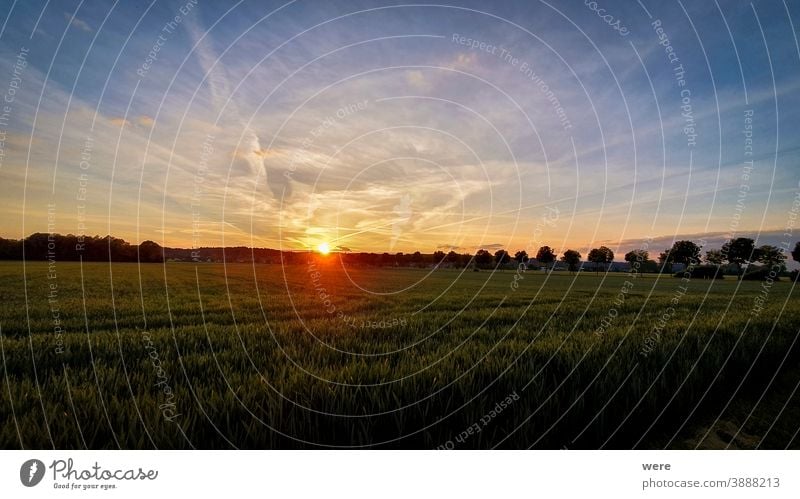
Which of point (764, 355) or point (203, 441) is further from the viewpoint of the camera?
point (764, 355)

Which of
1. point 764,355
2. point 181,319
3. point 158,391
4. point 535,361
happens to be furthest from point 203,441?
point 764,355

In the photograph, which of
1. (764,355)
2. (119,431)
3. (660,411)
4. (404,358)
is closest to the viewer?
(119,431)

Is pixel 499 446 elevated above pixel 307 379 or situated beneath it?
situated beneath

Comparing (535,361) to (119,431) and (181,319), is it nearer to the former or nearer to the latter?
(119,431)

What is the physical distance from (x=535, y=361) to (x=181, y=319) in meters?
7.30

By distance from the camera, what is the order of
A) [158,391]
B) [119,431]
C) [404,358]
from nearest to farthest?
[119,431] → [158,391] → [404,358]

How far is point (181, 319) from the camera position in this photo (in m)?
8.45
